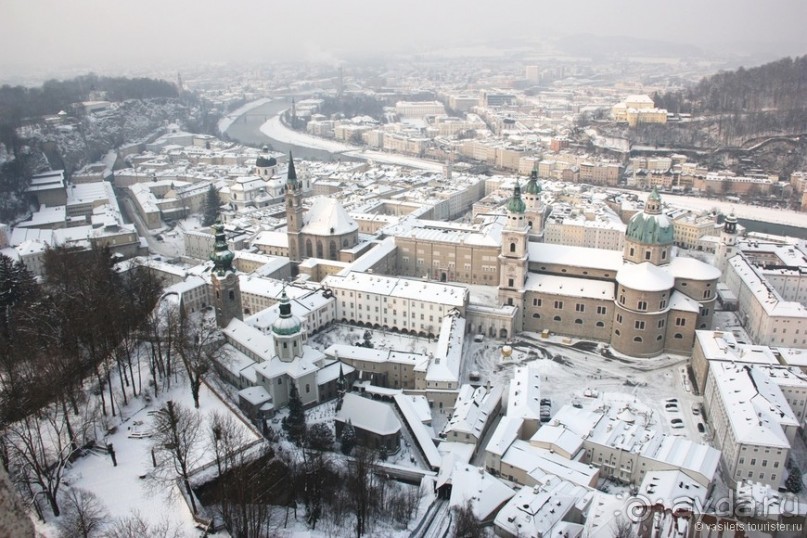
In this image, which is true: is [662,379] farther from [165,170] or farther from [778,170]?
[165,170]

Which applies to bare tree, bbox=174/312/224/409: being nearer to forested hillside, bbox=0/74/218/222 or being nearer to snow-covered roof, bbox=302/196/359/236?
snow-covered roof, bbox=302/196/359/236

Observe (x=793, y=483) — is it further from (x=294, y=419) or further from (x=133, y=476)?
(x=133, y=476)

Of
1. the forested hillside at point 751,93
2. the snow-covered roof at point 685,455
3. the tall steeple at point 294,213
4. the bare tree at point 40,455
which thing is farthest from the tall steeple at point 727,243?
the forested hillside at point 751,93

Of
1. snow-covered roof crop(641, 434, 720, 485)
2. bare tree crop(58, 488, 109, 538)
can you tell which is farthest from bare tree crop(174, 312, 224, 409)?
snow-covered roof crop(641, 434, 720, 485)

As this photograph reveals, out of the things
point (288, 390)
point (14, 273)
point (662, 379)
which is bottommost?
point (662, 379)

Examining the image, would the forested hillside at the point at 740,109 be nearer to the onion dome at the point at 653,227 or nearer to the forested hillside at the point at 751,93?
the forested hillside at the point at 751,93

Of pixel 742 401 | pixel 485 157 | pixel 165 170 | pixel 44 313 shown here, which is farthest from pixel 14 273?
pixel 485 157
